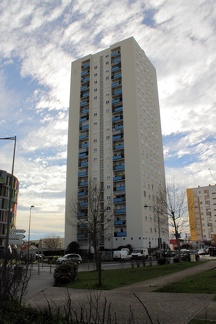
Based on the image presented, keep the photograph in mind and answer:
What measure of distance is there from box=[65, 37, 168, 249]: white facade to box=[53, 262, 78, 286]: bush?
4215 centimetres

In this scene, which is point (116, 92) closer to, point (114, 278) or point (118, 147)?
point (118, 147)

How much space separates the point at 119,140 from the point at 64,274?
51707 millimetres

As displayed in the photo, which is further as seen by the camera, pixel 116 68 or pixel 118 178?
pixel 116 68

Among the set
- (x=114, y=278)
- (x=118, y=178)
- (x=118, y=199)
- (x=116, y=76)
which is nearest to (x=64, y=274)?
(x=114, y=278)

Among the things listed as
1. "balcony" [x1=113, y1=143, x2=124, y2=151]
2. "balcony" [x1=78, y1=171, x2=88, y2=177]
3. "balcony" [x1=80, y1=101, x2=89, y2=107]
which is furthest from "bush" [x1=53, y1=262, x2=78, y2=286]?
"balcony" [x1=80, y1=101, x2=89, y2=107]

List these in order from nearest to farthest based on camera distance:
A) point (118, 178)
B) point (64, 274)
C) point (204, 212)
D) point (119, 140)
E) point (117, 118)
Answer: point (64, 274) < point (118, 178) < point (119, 140) < point (117, 118) < point (204, 212)

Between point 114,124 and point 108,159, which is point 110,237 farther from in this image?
point 114,124

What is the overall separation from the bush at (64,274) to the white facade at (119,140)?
4215cm

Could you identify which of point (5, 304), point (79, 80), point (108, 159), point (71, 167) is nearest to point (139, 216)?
point (108, 159)

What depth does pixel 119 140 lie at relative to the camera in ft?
221

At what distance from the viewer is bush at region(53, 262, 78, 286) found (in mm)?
16781

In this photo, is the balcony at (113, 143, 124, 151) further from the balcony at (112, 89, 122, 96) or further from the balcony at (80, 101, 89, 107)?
the balcony at (80, 101, 89, 107)

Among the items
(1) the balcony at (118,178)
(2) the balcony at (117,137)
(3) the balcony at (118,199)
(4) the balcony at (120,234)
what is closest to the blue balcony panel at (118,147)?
(2) the balcony at (117,137)

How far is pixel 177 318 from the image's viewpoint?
24.7 ft
